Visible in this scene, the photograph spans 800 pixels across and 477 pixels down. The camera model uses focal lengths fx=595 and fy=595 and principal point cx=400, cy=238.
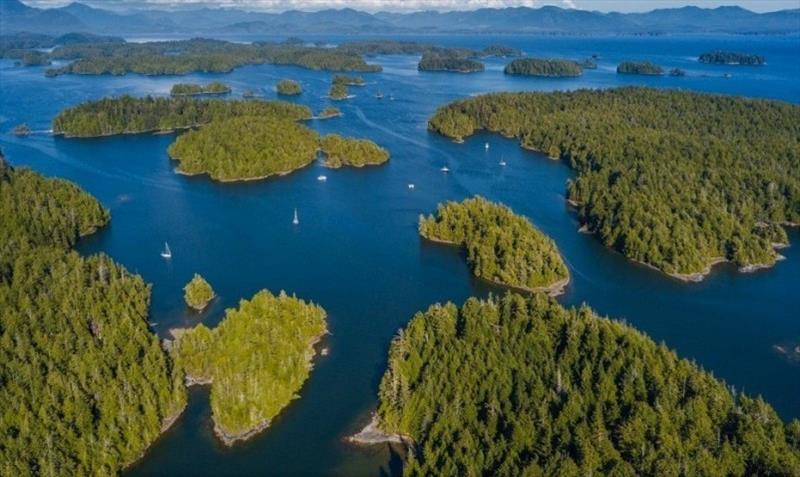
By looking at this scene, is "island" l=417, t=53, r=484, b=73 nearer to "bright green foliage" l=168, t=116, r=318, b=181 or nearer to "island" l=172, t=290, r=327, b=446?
"bright green foliage" l=168, t=116, r=318, b=181

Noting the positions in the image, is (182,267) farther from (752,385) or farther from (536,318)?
(752,385)

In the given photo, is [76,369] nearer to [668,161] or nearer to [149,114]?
[668,161]

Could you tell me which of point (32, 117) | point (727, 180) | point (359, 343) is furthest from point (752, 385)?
point (32, 117)

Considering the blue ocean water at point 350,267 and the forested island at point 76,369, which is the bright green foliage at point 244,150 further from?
the forested island at point 76,369

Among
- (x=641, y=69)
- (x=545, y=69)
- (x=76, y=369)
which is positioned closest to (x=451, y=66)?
(x=545, y=69)

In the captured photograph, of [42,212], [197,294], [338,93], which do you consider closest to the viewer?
[197,294]

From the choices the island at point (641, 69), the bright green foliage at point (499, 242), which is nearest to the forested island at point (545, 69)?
the island at point (641, 69)
